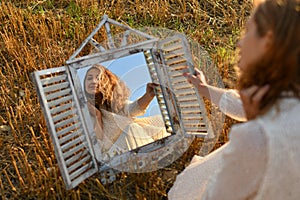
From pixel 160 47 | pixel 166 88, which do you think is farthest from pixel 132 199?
pixel 160 47

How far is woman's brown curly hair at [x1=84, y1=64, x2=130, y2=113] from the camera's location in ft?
6.38

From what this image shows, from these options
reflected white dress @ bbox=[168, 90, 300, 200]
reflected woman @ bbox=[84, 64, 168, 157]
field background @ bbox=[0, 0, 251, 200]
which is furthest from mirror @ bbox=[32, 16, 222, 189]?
reflected white dress @ bbox=[168, 90, 300, 200]

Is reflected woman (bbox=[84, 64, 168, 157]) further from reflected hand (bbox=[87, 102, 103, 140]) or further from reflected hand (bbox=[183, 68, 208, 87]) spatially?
reflected hand (bbox=[183, 68, 208, 87])

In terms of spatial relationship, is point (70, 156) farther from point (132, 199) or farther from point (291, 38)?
point (291, 38)

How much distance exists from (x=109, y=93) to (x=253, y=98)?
0.73 metres

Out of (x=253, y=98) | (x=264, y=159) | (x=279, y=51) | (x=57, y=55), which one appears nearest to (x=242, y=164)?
(x=264, y=159)

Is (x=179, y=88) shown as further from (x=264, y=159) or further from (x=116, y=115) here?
(x=264, y=159)

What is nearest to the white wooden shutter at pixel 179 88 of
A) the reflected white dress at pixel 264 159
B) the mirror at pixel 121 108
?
the mirror at pixel 121 108

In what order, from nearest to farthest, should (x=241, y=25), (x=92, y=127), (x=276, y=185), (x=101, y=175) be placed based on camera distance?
(x=276, y=185) → (x=92, y=127) → (x=101, y=175) → (x=241, y=25)

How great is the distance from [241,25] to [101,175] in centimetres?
168

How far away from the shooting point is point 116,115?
201cm

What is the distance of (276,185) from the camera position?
141 centimetres

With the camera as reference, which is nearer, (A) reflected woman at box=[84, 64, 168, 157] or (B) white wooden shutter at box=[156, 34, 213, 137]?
(A) reflected woman at box=[84, 64, 168, 157]

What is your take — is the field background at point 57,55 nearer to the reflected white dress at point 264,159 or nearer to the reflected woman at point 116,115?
the reflected woman at point 116,115
